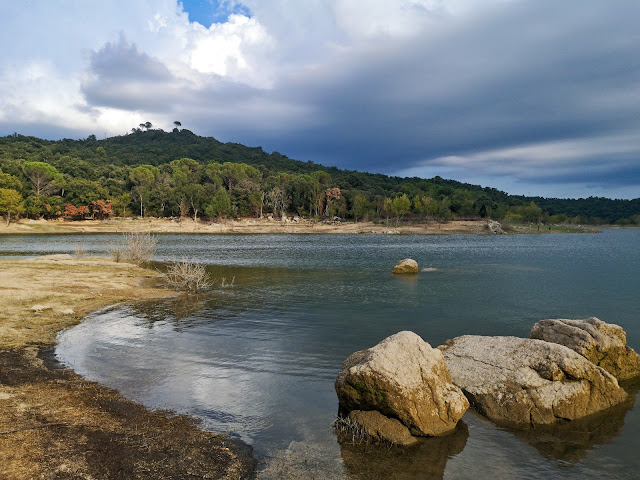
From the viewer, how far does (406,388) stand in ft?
31.3

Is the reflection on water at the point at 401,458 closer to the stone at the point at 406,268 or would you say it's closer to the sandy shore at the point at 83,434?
the sandy shore at the point at 83,434

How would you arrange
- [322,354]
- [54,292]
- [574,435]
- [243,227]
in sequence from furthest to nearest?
[243,227] < [54,292] < [322,354] < [574,435]

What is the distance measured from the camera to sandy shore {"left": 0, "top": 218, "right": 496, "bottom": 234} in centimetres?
11131

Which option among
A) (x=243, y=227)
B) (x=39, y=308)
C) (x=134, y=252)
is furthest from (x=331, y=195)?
(x=39, y=308)

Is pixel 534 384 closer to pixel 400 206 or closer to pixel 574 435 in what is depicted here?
pixel 574 435

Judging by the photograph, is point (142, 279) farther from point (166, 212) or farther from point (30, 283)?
point (166, 212)

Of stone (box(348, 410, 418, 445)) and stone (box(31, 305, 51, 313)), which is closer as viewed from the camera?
stone (box(348, 410, 418, 445))

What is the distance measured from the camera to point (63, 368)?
13.3 m

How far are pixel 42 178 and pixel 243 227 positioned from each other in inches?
2265

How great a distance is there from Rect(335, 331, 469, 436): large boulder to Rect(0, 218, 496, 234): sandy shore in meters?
110

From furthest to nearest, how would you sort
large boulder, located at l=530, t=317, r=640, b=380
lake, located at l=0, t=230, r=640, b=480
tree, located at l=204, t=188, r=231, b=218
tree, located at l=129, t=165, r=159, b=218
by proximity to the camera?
tree, located at l=129, t=165, r=159, b=218, tree, located at l=204, t=188, r=231, b=218, large boulder, located at l=530, t=317, r=640, b=380, lake, located at l=0, t=230, r=640, b=480

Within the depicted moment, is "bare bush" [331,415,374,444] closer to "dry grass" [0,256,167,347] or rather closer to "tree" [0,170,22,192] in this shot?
"dry grass" [0,256,167,347]

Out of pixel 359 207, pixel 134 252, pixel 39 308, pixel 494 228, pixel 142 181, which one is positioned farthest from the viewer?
pixel 359 207

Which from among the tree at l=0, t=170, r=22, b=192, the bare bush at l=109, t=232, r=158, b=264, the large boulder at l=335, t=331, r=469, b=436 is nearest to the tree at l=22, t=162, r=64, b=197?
the tree at l=0, t=170, r=22, b=192
